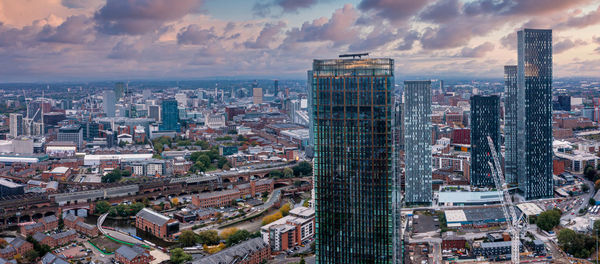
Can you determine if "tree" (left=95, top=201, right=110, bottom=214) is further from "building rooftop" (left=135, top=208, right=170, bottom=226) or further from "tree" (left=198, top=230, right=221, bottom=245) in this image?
"tree" (left=198, top=230, right=221, bottom=245)

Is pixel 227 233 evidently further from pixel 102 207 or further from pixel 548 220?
pixel 548 220

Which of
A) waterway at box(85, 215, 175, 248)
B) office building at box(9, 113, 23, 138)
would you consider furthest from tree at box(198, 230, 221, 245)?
office building at box(9, 113, 23, 138)

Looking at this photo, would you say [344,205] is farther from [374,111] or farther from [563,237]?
[563,237]

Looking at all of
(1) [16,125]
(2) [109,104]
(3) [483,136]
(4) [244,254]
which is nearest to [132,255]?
(4) [244,254]

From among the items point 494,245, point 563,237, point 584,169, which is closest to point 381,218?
point 494,245

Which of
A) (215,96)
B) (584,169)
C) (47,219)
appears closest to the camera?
(47,219)

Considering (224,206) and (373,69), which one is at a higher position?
(373,69)

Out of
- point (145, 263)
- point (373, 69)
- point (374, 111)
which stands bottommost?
point (145, 263)

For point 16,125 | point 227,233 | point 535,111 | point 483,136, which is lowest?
point 227,233
